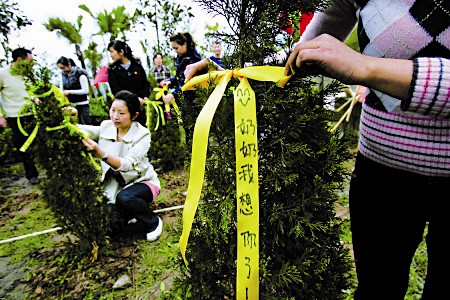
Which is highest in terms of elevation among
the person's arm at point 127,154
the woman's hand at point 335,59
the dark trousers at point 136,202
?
the woman's hand at point 335,59

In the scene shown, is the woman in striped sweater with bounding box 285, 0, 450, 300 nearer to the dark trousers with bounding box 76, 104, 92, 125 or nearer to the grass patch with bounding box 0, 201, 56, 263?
the grass patch with bounding box 0, 201, 56, 263

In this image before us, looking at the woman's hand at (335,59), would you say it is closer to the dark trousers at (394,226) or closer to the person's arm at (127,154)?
the dark trousers at (394,226)

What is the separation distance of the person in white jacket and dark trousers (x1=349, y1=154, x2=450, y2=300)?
7.67ft

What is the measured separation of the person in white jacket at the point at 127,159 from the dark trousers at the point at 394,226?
2.34 metres

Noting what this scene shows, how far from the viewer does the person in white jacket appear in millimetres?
3057

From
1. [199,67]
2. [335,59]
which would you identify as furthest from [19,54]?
[335,59]

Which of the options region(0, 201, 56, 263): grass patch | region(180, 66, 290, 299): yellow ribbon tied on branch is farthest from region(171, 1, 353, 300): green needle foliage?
region(0, 201, 56, 263): grass patch

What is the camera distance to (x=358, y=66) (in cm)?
71

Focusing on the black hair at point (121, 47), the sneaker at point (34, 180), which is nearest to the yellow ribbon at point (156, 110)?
the black hair at point (121, 47)

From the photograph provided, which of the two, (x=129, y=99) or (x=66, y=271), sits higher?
(x=129, y=99)

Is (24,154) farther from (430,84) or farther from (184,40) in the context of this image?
(430,84)

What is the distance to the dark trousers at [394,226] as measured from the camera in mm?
1035

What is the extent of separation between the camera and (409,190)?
1.04 meters

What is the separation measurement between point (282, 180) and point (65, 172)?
221cm
